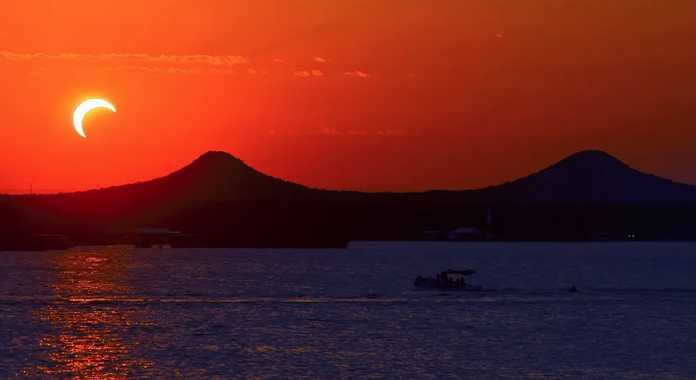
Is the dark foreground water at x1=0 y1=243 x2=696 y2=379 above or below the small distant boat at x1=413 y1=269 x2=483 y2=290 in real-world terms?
below

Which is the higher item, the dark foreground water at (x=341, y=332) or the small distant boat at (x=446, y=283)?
the small distant boat at (x=446, y=283)

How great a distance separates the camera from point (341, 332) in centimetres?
6256

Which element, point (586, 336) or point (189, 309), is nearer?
point (586, 336)

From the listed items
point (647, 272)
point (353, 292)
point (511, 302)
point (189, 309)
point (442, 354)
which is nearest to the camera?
point (442, 354)

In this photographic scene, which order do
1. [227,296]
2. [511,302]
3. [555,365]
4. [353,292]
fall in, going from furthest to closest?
[353,292] → [227,296] → [511,302] → [555,365]

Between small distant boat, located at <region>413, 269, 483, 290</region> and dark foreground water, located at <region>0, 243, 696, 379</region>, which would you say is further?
small distant boat, located at <region>413, 269, 483, 290</region>

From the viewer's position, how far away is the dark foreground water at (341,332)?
47531 millimetres

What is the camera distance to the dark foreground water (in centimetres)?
4753

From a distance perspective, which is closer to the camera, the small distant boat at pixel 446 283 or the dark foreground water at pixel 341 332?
the dark foreground water at pixel 341 332

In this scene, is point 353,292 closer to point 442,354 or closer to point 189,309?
point 189,309

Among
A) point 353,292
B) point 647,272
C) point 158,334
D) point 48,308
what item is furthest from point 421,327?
point 647,272

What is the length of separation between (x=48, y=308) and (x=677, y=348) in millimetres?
44082

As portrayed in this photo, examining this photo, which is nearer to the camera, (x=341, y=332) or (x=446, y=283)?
(x=341, y=332)

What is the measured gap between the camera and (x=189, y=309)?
79750 millimetres
